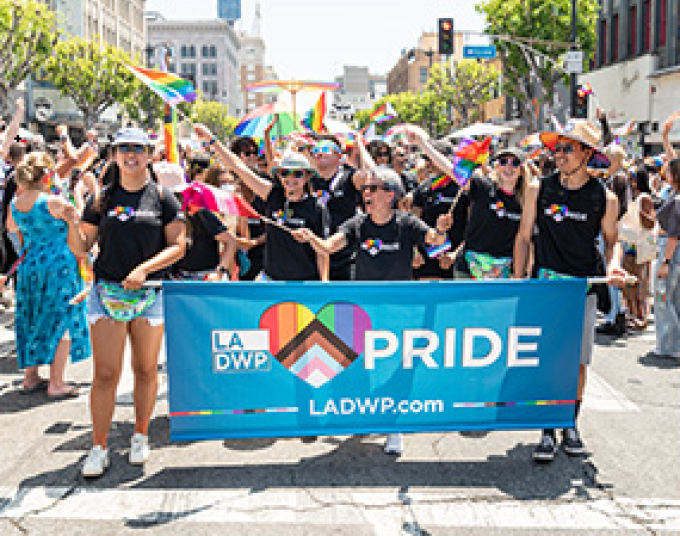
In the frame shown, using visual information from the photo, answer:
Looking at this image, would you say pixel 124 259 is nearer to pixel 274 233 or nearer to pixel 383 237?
pixel 274 233

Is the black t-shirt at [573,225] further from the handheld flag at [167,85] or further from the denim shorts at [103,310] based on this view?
the handheld flag at [167,85]

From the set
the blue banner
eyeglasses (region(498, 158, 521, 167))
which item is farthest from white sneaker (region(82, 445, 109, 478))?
eyeglasses (region(498, 158, 521, 167))

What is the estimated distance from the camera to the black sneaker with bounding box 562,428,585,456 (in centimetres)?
495

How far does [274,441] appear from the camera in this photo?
5.26 meters

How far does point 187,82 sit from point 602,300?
366 cm

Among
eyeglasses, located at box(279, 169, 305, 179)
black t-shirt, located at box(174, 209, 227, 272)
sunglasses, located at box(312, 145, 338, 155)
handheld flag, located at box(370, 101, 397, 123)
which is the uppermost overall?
handheld flag, located at box(370, 101, 397, 123)

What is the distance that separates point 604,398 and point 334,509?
3.25 meters

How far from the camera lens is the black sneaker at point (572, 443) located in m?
4.95

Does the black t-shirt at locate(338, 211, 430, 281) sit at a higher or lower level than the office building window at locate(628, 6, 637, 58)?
lower

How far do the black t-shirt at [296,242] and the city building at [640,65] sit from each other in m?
26.8

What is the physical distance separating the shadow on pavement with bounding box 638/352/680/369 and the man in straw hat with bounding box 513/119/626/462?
3.06m

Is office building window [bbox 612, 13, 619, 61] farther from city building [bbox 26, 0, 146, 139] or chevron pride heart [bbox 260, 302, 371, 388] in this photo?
chevron pride heart [bbox 260, 302, 371, 388]

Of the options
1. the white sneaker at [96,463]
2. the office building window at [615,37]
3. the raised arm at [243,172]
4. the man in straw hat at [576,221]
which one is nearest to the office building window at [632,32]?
the office building window at [615,37]

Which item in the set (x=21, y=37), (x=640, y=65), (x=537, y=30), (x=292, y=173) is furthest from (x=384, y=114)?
(x=21, y=37)
